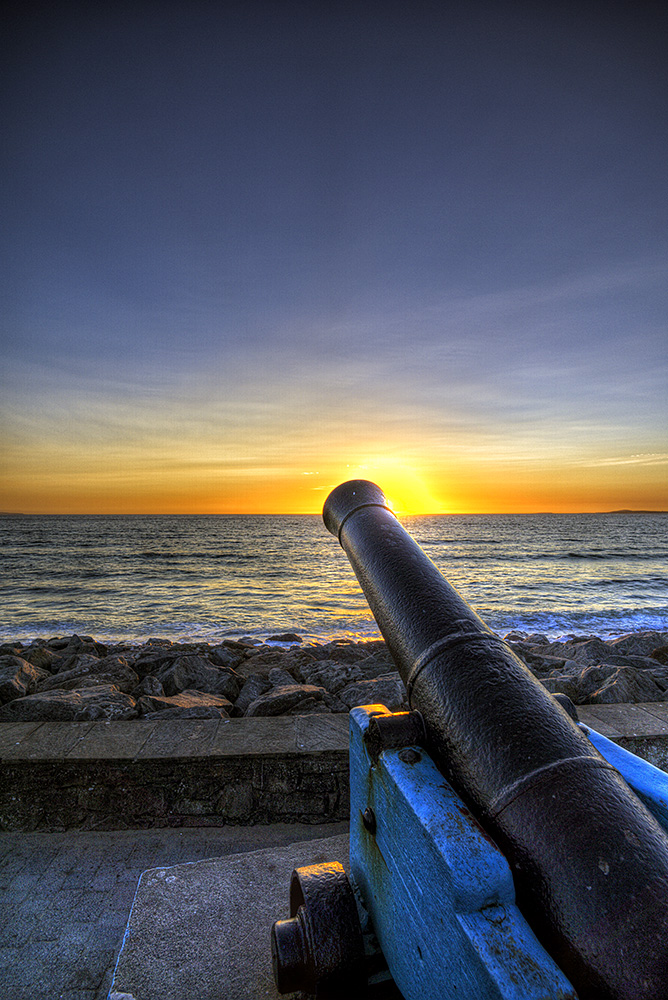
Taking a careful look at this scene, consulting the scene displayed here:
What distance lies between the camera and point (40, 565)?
96.1 ft

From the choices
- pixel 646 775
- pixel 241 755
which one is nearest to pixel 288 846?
pixel 241 755

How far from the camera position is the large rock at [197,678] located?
6309mm

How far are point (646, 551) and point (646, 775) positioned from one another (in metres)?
47.6

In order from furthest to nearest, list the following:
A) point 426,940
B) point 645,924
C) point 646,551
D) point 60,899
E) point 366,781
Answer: point 646,551, point 60,899, point 366,781, point 426,940, point 645,924

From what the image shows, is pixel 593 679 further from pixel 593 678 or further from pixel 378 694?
pixel 378 694

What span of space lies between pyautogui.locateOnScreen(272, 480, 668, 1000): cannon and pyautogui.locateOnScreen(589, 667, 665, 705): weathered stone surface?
12.6 ft

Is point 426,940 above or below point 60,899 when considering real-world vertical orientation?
above

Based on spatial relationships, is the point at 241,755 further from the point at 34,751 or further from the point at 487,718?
the point at 487,718

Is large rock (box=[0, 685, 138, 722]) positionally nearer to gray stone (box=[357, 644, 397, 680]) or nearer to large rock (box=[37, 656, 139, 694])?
large rock (box=[37, 656, 139, 694])

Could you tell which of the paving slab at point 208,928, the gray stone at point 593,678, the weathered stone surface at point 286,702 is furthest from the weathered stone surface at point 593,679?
the paving slab at point 208,928

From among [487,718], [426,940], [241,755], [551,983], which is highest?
[487,718]

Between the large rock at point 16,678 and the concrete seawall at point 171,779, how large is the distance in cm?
227

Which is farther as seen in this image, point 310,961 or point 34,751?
point 34,751

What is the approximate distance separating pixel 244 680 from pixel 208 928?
4.57 metres
